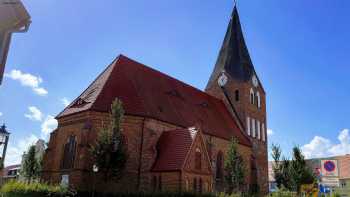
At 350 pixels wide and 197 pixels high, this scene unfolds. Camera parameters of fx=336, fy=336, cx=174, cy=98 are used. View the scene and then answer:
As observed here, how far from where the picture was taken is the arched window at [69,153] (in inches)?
864

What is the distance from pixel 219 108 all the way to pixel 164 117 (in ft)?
40.2

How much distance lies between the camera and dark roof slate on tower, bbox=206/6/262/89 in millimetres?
38719

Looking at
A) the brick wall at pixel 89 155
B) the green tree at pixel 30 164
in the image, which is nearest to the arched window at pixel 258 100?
the brick wall at pixel 89 155

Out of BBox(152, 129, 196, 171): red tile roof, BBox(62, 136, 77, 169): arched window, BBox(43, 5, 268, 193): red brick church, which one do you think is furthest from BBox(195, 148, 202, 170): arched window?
BBox(62, 136, 77, 169): arched window

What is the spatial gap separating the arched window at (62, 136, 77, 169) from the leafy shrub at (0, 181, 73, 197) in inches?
206

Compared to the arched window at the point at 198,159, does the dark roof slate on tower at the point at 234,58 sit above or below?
above

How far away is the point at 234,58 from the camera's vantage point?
39562 mm

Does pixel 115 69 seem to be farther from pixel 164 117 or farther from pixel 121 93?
pixel 164 117

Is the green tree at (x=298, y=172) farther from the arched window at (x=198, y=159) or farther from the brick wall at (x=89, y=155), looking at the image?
the arched window at (x=198, y=159)

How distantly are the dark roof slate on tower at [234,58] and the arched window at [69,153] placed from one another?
2126 cm

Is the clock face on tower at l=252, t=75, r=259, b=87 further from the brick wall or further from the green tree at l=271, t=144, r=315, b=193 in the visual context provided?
the brick wall

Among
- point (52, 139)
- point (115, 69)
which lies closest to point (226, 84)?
point (115, 69)

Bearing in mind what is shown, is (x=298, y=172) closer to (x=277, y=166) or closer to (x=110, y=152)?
(x=277, y=166)

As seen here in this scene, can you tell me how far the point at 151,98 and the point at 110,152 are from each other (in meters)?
8.01
